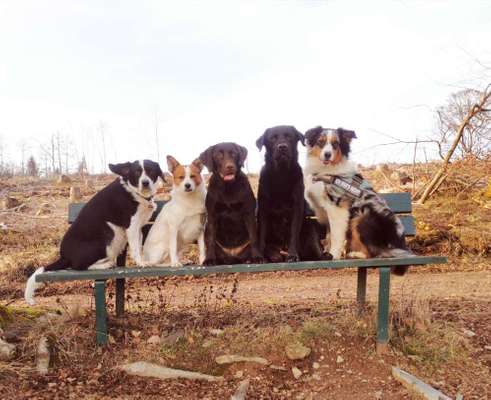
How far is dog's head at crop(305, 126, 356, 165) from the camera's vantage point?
4.68 metres

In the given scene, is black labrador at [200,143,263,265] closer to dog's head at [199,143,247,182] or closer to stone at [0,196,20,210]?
dog's head at [199,143,247,182]

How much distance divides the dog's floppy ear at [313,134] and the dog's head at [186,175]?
1076mm

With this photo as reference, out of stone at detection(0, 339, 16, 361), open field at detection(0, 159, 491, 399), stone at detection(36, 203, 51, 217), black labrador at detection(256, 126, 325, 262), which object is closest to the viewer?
open field at detection(0, 159, 491, 399)

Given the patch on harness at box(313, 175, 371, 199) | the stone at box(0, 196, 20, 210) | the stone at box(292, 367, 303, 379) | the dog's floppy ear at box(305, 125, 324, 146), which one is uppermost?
the dog's floppy ear at box(305, 125, 324, 146)

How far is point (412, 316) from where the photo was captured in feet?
15.3

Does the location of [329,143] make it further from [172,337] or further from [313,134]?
[172,337]

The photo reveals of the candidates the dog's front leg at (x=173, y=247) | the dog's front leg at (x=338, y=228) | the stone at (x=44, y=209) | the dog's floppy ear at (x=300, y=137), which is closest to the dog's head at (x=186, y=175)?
the dog's front leg at (x=173, y=247)

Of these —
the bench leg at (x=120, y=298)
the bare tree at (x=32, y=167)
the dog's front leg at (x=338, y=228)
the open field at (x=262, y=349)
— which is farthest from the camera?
the bare tree at (x=32, y=167)

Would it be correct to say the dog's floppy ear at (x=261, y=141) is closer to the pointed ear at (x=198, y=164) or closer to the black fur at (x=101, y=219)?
the pointed ear at (x=198, y=164)

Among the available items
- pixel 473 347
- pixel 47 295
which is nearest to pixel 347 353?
pixel 473 347

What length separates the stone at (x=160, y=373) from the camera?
4037 mm

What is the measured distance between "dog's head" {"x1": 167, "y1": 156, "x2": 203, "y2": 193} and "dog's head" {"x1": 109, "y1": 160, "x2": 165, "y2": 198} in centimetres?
26

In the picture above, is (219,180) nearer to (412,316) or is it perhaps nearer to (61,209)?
(412,316)

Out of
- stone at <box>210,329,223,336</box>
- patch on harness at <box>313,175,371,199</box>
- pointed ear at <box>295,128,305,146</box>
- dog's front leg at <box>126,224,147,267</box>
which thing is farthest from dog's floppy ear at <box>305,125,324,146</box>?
stone at <box>210,329,223,336</box>
